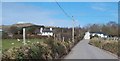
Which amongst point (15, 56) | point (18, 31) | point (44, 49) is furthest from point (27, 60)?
point (18, 31)

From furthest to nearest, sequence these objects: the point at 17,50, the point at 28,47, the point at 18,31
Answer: the point at 18,31, the point at 28,47, the point at 17,50

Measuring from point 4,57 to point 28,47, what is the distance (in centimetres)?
275

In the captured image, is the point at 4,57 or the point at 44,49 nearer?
the point at 4,57

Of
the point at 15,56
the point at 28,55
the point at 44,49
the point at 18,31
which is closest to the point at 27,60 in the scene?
the point at 28,55

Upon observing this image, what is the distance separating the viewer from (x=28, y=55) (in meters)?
11.7

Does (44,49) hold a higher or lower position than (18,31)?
higher

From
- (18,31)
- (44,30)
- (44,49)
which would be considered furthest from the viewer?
(44,30)

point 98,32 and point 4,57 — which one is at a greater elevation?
point 4,57

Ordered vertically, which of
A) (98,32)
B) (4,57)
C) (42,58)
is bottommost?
(98,32)

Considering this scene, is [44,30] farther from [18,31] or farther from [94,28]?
[18,31]

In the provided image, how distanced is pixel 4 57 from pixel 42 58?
14.1ft

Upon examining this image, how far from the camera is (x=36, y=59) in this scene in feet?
42.2

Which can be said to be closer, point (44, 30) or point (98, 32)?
point (44, 30)

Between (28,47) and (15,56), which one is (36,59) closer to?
(28,47)
